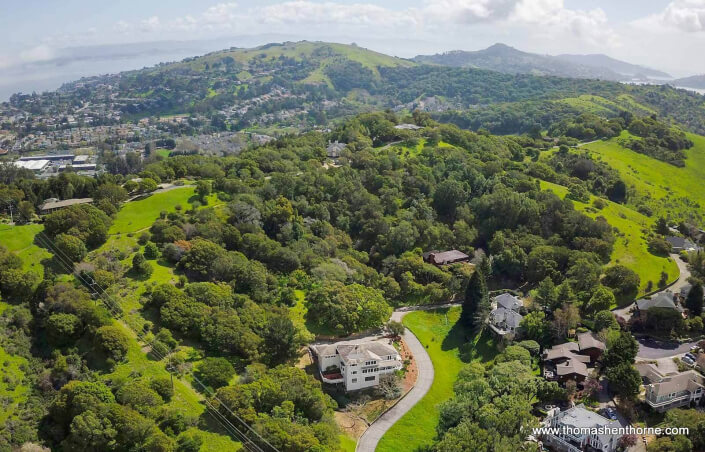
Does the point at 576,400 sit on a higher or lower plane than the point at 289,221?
lower

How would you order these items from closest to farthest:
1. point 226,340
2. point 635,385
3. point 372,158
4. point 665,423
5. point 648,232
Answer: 1. point 665,423
2. point 635,385
3. point 226,340
4. point 648,232
5. point 372,158

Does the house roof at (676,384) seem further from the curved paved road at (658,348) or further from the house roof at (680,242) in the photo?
the house roof at (680,242)

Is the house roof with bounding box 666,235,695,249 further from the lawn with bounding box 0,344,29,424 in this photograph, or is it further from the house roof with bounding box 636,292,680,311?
the lawn with bounding box 0,344,29,424

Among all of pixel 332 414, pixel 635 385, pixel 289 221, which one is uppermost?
pixel 289 221

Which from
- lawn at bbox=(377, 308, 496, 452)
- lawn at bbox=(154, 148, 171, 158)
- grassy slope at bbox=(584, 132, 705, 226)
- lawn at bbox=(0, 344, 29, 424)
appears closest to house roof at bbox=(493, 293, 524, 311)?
lawn at bbox=(377, 308, 496, 452)

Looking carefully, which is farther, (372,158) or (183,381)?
(372,158)

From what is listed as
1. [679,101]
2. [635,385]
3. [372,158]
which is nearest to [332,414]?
[635,385]

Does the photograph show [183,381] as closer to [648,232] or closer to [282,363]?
[282,363]
